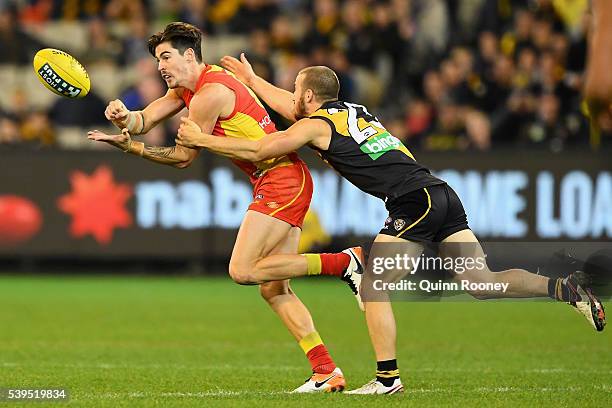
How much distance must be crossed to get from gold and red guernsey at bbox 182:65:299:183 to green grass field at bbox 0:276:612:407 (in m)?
1.59

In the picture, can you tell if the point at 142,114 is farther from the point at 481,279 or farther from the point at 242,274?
the point at 481,279

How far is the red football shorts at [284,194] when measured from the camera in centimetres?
859

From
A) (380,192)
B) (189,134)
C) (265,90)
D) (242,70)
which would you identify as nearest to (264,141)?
(189,134)

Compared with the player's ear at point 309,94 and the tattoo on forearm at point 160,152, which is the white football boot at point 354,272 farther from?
the tattoo on forearm at point 160,152

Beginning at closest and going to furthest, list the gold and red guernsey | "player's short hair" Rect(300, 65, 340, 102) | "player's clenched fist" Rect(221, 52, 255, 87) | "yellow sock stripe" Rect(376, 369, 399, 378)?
1. "yellow sock stripe" Rect(376, 369, 399, 378)
2. "player's short hair" Rect(300, 65, 340, 102)
3. the gold and red guernsey
4. "player's clenched fist" Rect(221, 52, 255, 87)

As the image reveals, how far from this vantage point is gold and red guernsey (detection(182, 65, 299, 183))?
343 inches

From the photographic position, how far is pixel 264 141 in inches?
320

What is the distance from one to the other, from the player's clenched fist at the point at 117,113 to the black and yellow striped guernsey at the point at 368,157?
4.60ft

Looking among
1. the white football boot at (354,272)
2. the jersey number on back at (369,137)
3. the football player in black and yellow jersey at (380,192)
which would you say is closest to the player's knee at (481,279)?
the football player in black and yellow jersey at (380,192)

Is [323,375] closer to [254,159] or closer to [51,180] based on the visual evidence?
[254,159]

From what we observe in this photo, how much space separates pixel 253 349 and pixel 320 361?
2.74 m

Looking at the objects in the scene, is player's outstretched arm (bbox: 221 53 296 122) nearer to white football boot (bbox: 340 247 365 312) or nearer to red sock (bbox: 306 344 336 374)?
white football boot (bbox: 340 247 365 312)

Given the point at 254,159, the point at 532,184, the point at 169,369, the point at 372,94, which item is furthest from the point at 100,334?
the point at 372,94

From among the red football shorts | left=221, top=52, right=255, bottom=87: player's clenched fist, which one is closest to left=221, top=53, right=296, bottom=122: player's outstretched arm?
left=221, top=52, right=255, bottom=87: player's clenched fist
